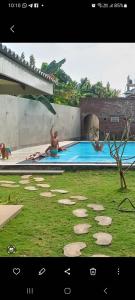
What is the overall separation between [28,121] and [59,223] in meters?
13.1


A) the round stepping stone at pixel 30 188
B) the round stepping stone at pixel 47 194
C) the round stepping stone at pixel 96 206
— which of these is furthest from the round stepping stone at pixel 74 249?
the round stepping stone at pixel 30 188

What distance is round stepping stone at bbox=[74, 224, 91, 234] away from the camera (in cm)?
398

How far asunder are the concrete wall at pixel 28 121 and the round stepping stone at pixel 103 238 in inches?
400

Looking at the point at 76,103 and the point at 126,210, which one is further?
the point at 76,103

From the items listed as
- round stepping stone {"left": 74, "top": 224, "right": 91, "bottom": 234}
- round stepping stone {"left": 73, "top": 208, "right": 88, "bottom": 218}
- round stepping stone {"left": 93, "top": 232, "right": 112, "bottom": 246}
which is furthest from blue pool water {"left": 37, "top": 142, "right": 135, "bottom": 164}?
round stepping stone {"left": 93, "top": 232, "right": 112, "bottom": 246}

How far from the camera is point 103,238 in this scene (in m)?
3.72

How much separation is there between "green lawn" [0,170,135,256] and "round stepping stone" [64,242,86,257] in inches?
1.9

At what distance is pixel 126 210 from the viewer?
16.4 ft

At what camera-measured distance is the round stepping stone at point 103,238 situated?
3562 millimetres
